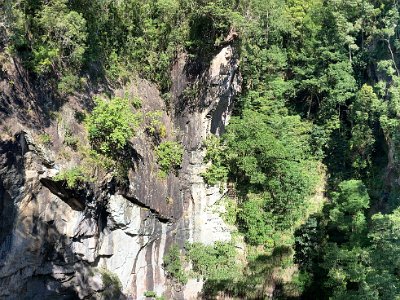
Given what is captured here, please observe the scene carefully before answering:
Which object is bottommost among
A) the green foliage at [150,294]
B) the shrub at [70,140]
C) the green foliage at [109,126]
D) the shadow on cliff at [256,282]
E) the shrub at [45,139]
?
the green foliage at [150,294]

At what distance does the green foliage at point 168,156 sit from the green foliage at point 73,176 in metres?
3.62

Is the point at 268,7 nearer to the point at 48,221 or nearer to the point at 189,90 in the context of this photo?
the point at 189,90

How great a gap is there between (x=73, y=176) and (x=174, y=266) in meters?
5.62

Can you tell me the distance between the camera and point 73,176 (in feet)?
37.1

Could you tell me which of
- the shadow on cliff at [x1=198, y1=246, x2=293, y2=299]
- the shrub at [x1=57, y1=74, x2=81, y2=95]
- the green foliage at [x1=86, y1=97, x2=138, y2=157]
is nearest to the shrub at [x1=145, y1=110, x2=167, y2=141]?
the green foliage at [x1=86, y1=97, x2=138, y2=157]

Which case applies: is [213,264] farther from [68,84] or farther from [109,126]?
[68,84]

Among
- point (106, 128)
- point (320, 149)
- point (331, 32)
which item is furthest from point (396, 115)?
point (106, 128)

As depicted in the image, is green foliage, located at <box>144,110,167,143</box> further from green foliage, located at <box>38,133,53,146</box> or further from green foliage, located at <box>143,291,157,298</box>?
green foliage, located at <box>143,291,157,298</box>

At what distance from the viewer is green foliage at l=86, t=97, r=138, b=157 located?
12266 mm

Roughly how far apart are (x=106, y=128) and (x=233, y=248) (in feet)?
23.0

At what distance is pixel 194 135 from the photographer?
16156mm

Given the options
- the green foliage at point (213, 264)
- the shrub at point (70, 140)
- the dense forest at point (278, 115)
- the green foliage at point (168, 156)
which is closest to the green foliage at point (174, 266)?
the dense forest at point (278, 115)

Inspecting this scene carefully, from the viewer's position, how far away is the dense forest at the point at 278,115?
A: 1205 cm

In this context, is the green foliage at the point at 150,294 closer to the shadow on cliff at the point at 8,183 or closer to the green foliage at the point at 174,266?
the green foliage at the point at 174,266
